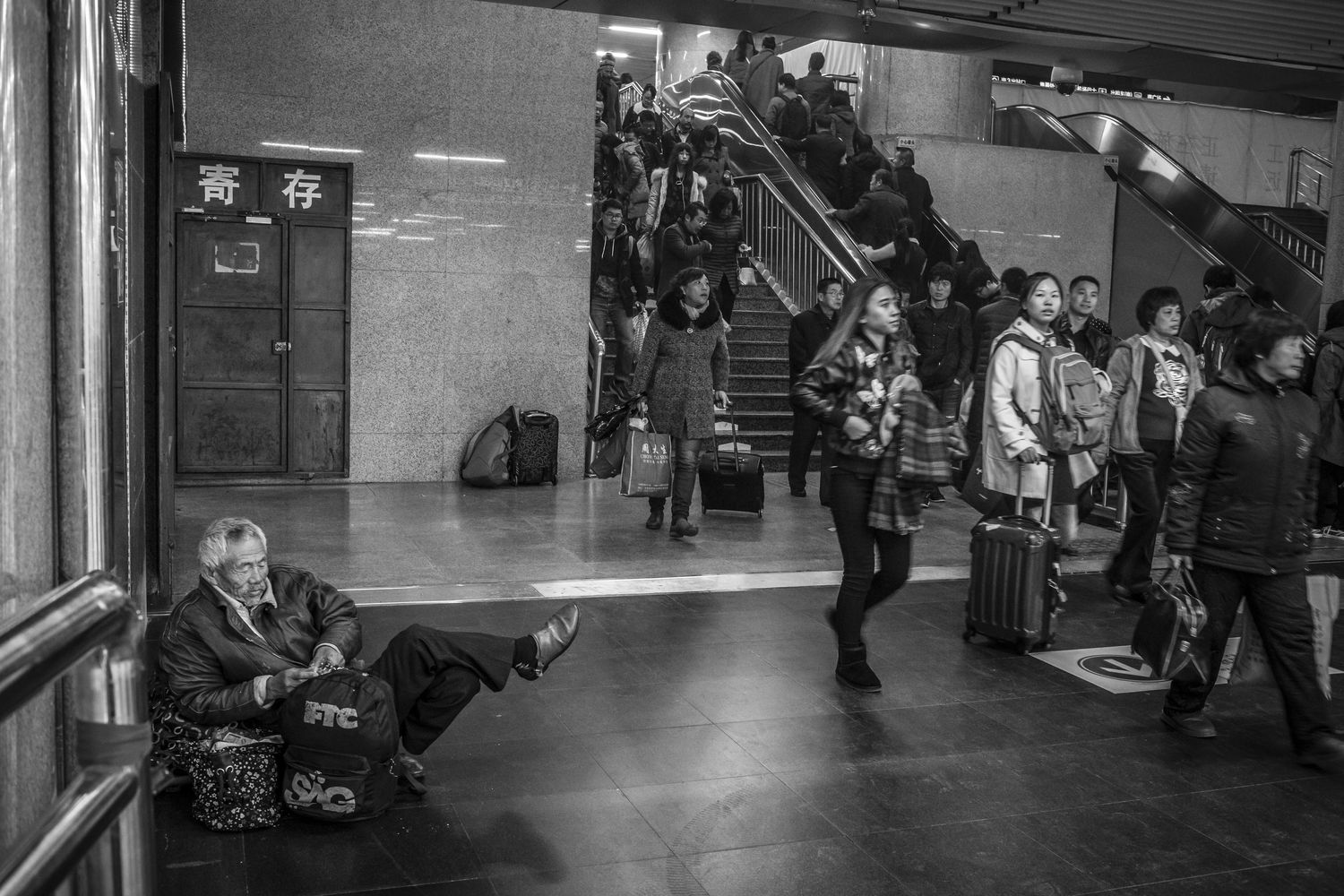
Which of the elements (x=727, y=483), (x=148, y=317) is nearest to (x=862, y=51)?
(x=727, y=483)

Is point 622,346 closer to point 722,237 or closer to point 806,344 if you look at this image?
point 722,237

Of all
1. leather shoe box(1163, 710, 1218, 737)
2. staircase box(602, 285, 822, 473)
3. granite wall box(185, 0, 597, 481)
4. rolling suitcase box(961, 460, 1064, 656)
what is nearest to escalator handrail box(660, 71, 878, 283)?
staircase box(602, 285, 822, 473)

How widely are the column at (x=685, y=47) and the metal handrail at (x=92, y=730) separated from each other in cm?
2311

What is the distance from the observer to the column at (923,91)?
17781 millimetres

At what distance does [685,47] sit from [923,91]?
7.74 meters

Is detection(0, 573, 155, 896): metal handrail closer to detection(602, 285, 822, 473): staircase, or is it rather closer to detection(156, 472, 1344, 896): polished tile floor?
detection(156, 472, 1344, 896): polished tile floor

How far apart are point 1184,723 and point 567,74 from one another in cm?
797

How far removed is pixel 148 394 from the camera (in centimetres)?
651

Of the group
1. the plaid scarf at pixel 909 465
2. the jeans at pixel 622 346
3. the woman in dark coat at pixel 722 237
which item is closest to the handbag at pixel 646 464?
the jeans at pixel 622 346

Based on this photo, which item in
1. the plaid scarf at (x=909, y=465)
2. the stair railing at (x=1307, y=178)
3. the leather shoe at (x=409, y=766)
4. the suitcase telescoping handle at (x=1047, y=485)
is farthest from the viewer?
the stair railing at (x=1307, y=178)

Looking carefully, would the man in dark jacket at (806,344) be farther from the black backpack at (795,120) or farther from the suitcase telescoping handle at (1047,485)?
the black backpack at (795,120)

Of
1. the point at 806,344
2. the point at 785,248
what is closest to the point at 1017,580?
the point at 806,344

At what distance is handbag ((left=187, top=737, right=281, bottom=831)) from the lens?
3.78 metres

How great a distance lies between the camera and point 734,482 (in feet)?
31.1
